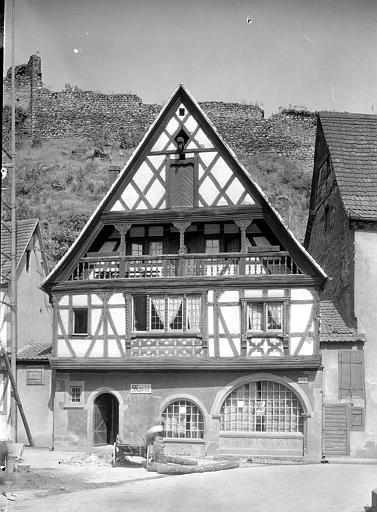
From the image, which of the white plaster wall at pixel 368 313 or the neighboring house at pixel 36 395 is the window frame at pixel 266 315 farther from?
the neighboring house at pixel 36 395

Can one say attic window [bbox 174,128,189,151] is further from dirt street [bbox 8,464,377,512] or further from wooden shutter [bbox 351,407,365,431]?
dirt street [bbox 8,464,377,512]

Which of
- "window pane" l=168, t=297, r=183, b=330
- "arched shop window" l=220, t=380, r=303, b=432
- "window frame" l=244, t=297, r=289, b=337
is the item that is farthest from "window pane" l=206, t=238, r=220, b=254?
"arched shop window" l=220, t=380, r=303, b=432

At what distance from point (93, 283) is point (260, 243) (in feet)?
14.6

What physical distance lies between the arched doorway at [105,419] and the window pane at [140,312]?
6.78 ft

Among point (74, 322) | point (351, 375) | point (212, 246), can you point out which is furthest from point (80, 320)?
point (351, 375)

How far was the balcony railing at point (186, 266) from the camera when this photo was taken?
74.9 ft

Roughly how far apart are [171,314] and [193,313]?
22.2 inches

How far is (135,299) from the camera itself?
23125 mm

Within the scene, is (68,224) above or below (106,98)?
below

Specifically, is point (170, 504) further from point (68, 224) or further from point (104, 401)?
point (68, 224)

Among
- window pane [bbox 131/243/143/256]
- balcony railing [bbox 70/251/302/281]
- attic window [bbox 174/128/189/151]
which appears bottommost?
balcony railing [bbox 70/251/302/281]

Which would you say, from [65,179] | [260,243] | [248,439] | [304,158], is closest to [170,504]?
[248,439]

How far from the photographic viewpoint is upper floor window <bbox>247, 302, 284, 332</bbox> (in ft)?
74.3

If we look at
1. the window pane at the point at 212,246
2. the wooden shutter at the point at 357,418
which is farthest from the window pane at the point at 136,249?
the wooden shutter at the point at 357,418
